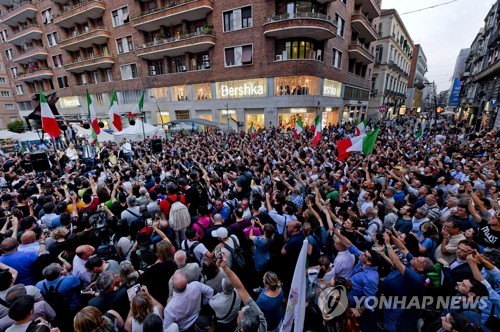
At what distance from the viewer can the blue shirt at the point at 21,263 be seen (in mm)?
3172

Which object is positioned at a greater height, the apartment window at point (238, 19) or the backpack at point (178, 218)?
the apartment window at point (238, 19)

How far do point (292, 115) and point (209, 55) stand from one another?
11084mm

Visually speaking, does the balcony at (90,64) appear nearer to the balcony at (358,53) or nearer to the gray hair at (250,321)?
the balcony at (358,53)

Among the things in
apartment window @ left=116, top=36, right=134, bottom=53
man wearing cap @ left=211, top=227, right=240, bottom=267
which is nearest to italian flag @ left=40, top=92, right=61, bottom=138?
man wearing cap @ left=211, top=227, right=240, bottom=267

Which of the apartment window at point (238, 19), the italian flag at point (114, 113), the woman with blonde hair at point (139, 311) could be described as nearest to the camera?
the woman with blonde hair at point (139, 311)

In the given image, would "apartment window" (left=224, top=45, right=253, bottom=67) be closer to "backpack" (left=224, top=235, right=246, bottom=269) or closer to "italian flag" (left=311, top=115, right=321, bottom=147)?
"italian flag" (left=311, top=115, right=321, bottom=147)

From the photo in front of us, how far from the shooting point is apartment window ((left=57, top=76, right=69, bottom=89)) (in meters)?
34.7

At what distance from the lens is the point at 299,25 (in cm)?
1873

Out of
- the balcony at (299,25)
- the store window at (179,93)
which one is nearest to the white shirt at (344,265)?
the balcony at (299,25)

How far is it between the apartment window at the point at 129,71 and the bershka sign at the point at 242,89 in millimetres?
12234

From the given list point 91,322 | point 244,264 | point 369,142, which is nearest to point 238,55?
point 369,142

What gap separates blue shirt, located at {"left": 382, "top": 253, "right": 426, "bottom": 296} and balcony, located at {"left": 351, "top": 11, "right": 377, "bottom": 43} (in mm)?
30669

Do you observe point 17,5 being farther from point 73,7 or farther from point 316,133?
point 316,133

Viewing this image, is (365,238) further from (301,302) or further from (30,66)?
(30,66)
